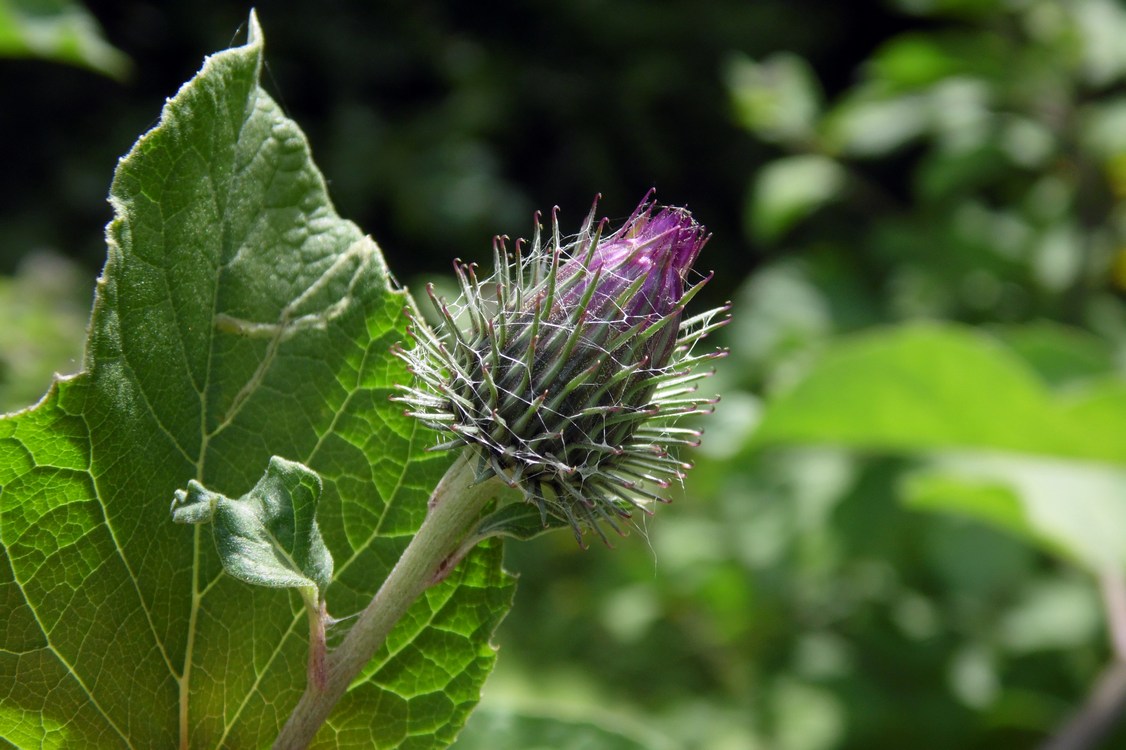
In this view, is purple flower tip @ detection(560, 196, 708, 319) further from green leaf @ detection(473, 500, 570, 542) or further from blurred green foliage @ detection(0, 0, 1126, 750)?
blurred green foliage @ detection(0, 0, 1126, 750)

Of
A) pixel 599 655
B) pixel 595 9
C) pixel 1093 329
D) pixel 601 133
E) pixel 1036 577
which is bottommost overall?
pixel 599 655

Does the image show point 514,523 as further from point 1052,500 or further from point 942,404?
point 1052,500

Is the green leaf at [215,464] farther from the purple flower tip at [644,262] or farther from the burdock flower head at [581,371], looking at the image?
→ the purple flower tip at [644,262]

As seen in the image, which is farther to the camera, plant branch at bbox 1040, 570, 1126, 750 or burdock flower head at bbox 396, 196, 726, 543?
plant branch at bbox 1040, 570, 1126, 750

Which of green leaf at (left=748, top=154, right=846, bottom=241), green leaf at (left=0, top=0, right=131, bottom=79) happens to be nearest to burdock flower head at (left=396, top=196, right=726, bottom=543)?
green leaf at (left=0, top=0, right=131, bottom=79)

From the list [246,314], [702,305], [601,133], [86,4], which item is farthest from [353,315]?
[601,133]

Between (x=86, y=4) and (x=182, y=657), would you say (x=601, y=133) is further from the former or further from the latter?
(x=182, y=657)

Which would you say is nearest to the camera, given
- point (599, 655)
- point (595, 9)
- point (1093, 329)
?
point (1093, 329)
